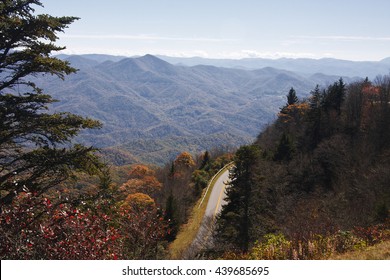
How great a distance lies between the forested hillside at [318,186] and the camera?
35.1ft

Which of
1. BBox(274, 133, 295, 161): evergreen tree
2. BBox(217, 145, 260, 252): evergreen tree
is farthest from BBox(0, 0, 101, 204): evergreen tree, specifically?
BBox(274, 133, 295, 161): evergreen tree

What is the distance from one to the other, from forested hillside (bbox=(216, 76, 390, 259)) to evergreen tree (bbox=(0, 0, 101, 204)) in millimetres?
6320

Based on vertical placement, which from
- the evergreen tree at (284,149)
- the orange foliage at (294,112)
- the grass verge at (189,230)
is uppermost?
the orange foliage at (294,112)

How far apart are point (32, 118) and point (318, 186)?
30772mm

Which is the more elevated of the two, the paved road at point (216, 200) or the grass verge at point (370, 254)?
the grass verge at point (370, 254)

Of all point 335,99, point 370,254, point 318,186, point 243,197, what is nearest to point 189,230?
point 243,197

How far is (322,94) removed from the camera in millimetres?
52938

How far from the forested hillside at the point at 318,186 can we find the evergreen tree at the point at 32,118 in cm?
632

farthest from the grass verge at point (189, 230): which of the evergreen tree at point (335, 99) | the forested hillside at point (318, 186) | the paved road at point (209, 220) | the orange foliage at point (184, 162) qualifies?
the orange foliage at point (184, 162)

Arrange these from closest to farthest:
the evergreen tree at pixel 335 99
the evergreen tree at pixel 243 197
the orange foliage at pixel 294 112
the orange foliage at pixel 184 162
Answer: the evergreen tree at pixel 243 197
the evergreen tree at pixel 335 99
the orange foliage at pixel 294 112
the orange foliage at pixel 184 162

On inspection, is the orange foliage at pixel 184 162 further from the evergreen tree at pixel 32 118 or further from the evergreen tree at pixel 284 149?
the evergreen tree at pixel 32 118

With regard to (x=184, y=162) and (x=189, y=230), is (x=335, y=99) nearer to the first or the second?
(x=189, y=230)

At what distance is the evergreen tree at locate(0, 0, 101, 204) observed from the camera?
866cm

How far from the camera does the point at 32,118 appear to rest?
888 cm
